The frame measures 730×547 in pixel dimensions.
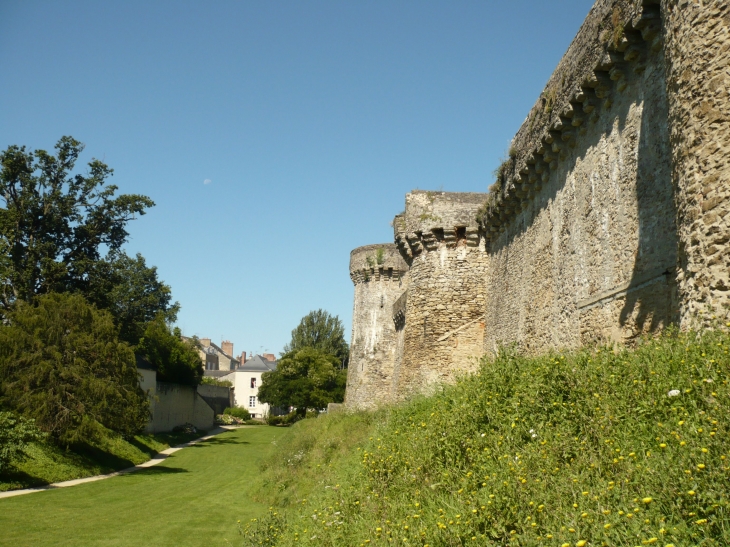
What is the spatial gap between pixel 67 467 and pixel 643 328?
20.1 m

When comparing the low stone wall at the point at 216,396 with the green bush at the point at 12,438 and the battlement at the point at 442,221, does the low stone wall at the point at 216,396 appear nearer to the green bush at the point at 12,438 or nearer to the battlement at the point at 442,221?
the green bush at the point at 12,438

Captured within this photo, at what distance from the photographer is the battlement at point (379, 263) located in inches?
1163

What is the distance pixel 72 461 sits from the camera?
22.6 metres

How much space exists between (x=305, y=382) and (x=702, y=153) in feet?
169

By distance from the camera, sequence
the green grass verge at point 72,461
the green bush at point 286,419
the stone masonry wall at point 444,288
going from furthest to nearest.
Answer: the green bush at point 286,419 → the green grass verge at point 72,461 → the stone masonry wall at point 444,288

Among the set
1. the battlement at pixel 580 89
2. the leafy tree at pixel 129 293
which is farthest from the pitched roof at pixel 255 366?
the battlement at pixel 580 89

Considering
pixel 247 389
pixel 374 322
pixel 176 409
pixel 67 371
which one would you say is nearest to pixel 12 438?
pixel 67 371

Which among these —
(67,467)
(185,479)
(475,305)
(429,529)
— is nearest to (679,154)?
(429,529)

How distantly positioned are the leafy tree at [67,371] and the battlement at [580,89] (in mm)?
16478

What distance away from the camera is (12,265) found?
3020cm

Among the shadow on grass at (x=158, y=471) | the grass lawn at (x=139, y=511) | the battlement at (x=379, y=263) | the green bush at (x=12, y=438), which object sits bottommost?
the grass lawn at (x=139, y=511)

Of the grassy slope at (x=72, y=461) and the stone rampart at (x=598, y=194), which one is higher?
the stone rampart at (x=598, y=194)

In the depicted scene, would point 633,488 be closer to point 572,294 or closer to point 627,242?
point 627,242

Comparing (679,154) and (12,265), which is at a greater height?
(12,265)
